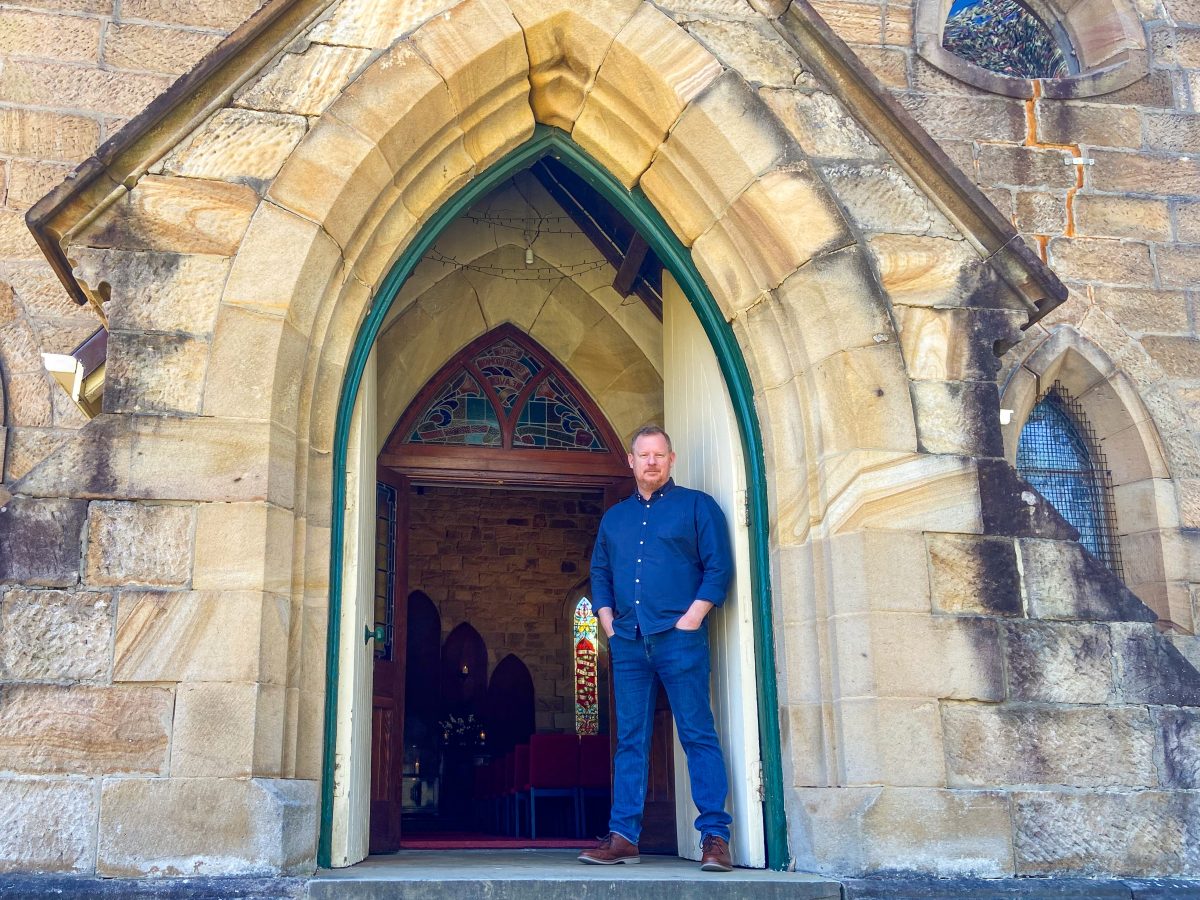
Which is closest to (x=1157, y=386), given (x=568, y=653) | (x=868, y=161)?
(x=868, y=161)

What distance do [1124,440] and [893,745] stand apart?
2.85 meters

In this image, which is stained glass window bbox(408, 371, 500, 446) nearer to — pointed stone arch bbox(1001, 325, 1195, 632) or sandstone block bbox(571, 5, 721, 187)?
sandstone block bbox(571, 5, 721, 187)

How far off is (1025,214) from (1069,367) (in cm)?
79

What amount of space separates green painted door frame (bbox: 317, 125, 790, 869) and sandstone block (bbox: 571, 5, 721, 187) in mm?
145

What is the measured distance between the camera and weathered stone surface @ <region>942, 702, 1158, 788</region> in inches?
158

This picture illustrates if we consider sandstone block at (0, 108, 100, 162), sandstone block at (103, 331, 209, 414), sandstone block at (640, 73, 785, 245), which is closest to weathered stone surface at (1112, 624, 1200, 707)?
sandstone block at (640, 73, 785, 245)

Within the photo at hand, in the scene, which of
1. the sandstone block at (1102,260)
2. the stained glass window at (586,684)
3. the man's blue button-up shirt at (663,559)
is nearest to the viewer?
the man's blue button-up shirt at (663,559)

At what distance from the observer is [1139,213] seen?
625cm

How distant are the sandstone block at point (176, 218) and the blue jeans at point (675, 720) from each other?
207 centimetres

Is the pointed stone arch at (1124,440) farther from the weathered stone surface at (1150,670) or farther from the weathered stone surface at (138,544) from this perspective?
the weathered stone surface at (138,544)

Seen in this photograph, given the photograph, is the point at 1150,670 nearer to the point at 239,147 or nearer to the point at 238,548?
the point at 238,548

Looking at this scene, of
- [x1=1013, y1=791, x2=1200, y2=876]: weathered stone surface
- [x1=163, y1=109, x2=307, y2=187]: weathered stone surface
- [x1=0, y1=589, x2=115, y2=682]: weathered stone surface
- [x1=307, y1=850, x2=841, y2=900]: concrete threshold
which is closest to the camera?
[x1=307, y1=850, x2=841, y2=900]: concrete threshold

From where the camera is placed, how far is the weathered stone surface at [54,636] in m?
3.70

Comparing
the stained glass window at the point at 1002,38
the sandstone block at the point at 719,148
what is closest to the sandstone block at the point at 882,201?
the sandstone block at the point at 719,148
